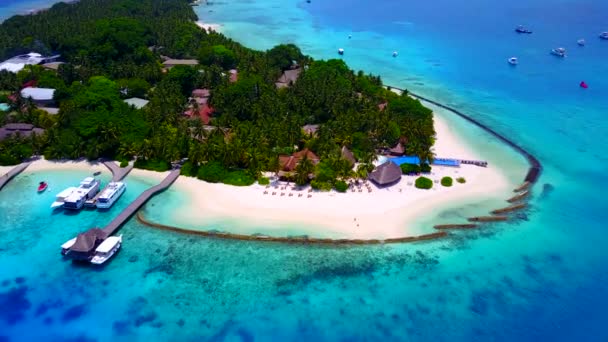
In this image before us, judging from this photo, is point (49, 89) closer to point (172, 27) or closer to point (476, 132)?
point (172, 27)

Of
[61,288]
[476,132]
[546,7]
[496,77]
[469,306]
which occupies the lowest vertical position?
[61,288]

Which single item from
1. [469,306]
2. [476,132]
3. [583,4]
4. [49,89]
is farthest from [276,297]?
[583,4]

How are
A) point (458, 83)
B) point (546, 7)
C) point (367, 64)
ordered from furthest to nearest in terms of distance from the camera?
1. point (546, 7)
2. point (367, 64)
3. point (458, 83)

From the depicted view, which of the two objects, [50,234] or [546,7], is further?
[546,7]

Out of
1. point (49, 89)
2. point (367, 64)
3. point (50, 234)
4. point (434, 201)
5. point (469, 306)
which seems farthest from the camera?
point (367, 64)

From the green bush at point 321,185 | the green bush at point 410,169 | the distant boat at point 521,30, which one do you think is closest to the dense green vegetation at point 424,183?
the green bush at point 410,169

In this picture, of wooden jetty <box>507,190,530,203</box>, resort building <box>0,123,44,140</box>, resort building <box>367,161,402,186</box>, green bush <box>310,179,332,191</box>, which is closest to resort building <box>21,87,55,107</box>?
resort building <box>0,123,44,140</box>
